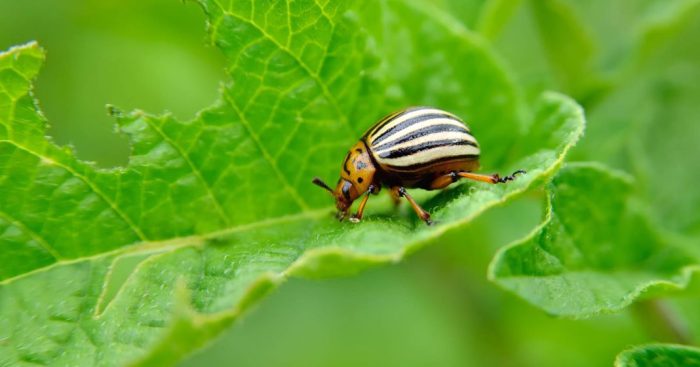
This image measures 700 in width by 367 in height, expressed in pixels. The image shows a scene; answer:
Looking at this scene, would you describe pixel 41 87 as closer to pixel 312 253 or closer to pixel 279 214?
pixel 279 214

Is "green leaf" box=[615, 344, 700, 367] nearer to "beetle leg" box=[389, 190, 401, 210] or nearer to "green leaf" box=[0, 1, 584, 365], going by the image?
"green leaf" box=[0, 1, 584, 365]

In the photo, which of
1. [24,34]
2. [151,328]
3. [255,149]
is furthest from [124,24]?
[151,328]

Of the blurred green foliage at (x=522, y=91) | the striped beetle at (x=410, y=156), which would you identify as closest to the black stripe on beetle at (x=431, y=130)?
the striped beetle at (x=410, y=156)

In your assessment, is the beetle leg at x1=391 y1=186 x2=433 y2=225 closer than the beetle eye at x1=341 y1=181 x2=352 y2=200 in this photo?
Yes

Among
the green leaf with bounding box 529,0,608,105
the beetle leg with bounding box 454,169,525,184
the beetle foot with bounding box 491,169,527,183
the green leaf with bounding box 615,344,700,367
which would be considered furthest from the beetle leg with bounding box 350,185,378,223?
the green leaf with bounding box 529,0,608,105

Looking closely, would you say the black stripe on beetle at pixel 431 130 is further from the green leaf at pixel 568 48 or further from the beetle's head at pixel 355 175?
the green leaf at pixel 568 48

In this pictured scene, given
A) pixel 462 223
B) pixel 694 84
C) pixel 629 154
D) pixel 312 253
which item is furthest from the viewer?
pixel 694 84

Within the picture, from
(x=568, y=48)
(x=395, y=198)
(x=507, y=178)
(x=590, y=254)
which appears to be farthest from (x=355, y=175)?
(x=568, y=48)
